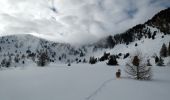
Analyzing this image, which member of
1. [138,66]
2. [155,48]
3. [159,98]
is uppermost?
[155,48]

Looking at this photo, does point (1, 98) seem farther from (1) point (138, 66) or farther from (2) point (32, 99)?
(1) point (138, 66)

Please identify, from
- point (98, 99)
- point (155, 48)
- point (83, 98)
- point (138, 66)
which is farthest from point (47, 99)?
point (155, 48)

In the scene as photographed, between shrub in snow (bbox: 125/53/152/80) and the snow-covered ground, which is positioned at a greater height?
shrub in snow (bbox: 125/53/152/80)

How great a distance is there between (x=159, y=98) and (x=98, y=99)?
19.6 ft

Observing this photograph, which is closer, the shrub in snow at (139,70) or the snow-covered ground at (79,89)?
the snow-covered ground at (79,89)

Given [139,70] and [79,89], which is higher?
[139,70]

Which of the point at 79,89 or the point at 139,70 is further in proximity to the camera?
the point at 139,70

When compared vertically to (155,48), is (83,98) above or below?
below

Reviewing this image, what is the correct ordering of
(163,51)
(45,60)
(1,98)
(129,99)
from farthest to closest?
(163,51) < (45,60) < (129,99) < (1,98)

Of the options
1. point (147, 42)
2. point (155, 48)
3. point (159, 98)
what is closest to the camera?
point (159, 98)

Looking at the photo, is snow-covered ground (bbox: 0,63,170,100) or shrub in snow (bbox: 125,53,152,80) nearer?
snow-covered ground (bbox: 0,63,170,100)

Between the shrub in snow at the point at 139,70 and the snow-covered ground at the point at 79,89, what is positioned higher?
the shrub in snow at the point at 139,70

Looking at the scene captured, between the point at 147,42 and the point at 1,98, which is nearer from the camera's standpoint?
the point at 1,98

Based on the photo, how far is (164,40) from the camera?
573 feet
